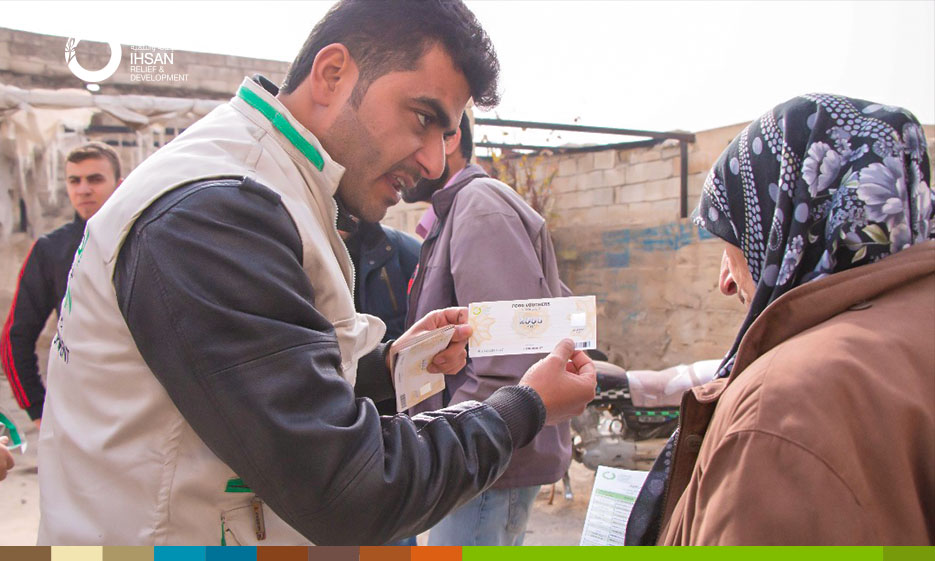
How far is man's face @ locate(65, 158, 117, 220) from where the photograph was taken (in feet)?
12.9

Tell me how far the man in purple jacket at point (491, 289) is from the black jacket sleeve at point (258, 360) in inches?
50.3

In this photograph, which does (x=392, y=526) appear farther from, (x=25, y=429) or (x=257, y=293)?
(x=25, y=429)

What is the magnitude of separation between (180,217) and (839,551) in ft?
3.69

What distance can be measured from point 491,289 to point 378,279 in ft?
3.30

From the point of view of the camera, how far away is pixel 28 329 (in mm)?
3746

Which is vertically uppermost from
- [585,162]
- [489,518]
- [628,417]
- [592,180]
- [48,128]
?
[48,128]

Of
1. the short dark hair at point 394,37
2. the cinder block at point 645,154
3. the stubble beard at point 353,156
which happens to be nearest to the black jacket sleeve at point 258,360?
the stubble beard at point 353,156

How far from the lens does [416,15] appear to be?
61.7 inches

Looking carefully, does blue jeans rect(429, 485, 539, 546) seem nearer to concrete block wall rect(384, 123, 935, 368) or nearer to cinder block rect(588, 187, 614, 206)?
concrete block wall rect(384, 123, 935, 368)

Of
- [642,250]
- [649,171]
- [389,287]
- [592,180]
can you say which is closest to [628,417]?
[389,287]

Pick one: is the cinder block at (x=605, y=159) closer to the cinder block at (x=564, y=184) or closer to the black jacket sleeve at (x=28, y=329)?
the cinder block at (x=564, y=184)

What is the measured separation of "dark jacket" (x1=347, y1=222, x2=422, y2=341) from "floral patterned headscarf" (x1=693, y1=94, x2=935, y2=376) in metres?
2.08

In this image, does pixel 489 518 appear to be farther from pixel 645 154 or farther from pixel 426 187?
pixel 645 154

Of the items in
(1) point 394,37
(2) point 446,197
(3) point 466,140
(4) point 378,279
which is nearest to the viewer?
(1) point 394,37
